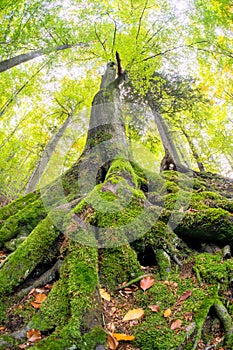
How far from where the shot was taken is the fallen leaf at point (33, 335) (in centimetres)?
184

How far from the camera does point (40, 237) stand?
2.76 m

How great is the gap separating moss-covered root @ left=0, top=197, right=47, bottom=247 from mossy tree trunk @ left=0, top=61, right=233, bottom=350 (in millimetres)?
14

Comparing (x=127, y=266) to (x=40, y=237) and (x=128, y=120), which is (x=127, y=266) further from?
(x=128, y=120)

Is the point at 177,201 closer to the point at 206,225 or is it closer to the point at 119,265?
the point at 206,225

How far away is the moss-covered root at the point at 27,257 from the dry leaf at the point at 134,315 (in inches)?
42.9

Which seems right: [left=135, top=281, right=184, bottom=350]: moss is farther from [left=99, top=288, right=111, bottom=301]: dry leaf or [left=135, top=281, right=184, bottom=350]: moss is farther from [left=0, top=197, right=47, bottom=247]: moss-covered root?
[left=0, top=197, right=47, bottom=247]: moss-covered root

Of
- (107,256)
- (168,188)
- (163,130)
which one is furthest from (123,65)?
(107,256)

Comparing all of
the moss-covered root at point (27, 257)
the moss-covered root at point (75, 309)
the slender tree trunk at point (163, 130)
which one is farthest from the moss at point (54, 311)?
the slender tree trunk at point (163, 130)

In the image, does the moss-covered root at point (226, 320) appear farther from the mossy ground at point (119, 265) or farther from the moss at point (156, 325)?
the moss at point (156, 325)

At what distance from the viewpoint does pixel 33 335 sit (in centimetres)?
187

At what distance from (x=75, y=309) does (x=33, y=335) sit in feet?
1.22

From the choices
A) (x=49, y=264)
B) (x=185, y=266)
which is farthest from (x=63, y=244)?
(x=185, y=266)

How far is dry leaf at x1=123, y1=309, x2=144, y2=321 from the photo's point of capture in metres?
2.01

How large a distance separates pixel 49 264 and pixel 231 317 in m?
1.83
